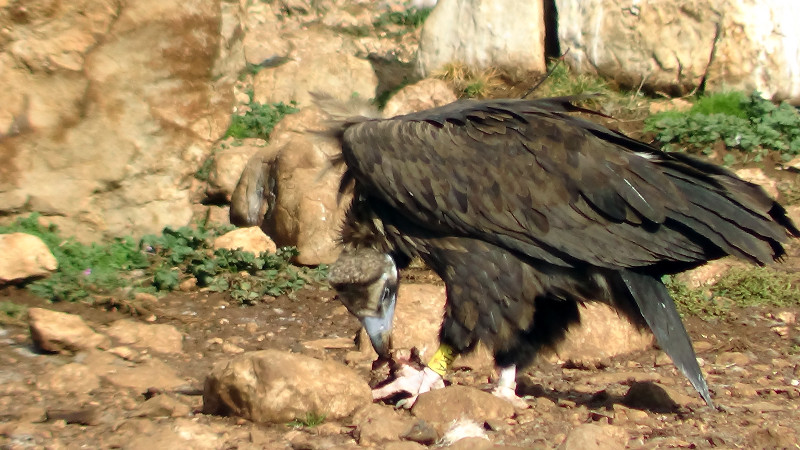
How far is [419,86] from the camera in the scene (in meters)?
8.87

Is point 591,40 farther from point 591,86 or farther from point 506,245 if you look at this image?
point 506,245

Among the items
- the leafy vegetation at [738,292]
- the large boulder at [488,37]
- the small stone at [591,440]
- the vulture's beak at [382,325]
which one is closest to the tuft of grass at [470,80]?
the large boulder at [488,37]

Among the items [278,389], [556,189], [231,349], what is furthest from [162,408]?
[556,189]

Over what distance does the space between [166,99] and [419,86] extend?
2736mm

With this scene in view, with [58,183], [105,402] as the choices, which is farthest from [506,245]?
[58,183]

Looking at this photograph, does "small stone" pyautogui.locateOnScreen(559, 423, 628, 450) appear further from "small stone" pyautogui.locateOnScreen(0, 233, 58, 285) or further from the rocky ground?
"small stone" pyautogui.locateOnScreen(0, 233, 58, 285)

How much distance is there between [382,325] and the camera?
15.6 feet

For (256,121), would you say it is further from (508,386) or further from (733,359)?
(733,359)

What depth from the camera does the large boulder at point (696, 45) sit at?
8.67m

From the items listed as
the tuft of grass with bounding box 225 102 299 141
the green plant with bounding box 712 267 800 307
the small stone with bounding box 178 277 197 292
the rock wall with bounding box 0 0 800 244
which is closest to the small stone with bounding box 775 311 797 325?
the green plant with bounding box 712 267 800 307

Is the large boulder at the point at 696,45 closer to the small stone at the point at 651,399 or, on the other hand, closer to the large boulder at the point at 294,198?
the large boulder at the point at 294,198

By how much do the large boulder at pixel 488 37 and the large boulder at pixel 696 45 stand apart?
1.93 ft

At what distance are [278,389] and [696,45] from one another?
662cm

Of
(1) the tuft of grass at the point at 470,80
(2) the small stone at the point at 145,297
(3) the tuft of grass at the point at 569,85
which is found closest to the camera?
(2) the small stone at the point at 145,297
